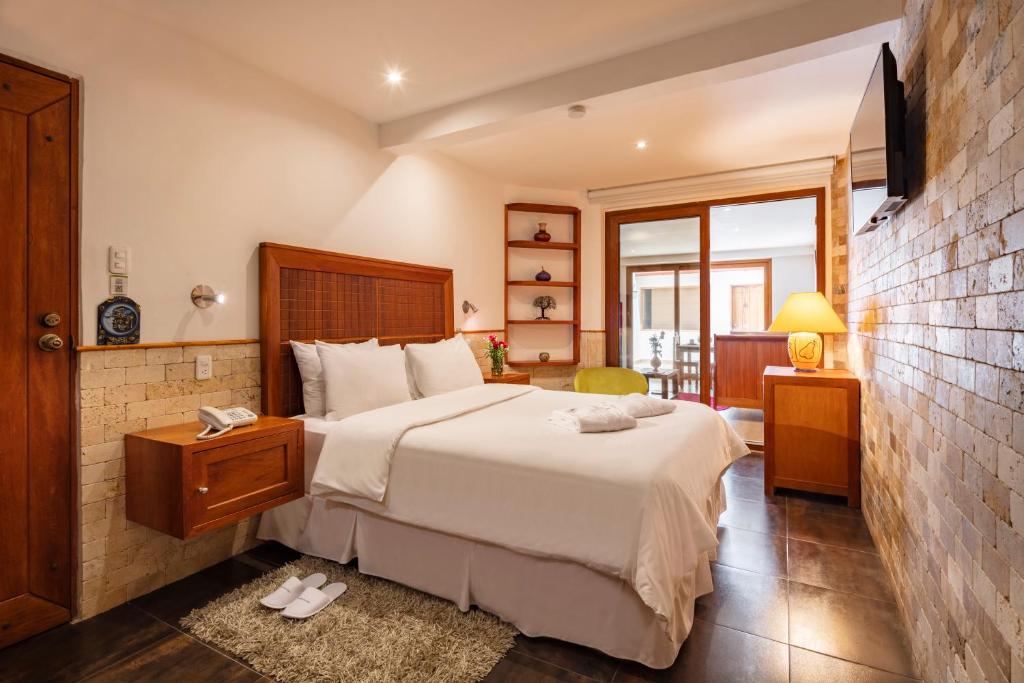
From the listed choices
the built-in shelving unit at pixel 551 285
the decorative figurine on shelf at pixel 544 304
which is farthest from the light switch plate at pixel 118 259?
the decorative figurine on shelf at pixel 544 304

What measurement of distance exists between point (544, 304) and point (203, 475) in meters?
3.61

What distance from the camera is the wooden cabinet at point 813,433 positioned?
3299mm

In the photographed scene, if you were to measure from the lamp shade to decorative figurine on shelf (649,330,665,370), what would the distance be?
178cm

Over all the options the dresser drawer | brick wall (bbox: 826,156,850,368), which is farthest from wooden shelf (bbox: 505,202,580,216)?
the dresser drawer

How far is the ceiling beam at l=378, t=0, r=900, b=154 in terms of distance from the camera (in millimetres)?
2154

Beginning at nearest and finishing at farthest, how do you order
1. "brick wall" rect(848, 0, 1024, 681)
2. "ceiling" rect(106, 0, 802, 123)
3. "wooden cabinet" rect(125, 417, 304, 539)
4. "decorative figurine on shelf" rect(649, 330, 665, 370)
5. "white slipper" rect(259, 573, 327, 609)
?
"brick wall" rect(848, 0, 1024, 681) < "wooden cabinet" rect(125, 417, 304, 539) < "white slipper" rect(259, 573, 327, 609) < "ceiling" rect(106, 0, 802, 123) < "decorative figurine on shelf" rect(649, 330, 665, 370)

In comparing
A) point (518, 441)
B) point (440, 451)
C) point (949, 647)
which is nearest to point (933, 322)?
point (949, 647)

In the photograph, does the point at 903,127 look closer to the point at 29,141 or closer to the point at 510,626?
the point at 510,626

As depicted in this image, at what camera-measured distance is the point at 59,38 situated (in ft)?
6.63

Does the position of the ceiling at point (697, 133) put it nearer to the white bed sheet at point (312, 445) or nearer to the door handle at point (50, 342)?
the white bed sheet at point (312, 445)

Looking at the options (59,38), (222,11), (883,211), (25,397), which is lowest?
(25,397)

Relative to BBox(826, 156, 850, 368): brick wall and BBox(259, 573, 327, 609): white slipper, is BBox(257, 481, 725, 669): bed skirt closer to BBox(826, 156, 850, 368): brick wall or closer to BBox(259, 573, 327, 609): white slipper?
BBox(259, 573, 327, 609): white slipper

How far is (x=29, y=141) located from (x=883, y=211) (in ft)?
11.3

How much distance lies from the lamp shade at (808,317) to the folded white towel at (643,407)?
1438 mm
